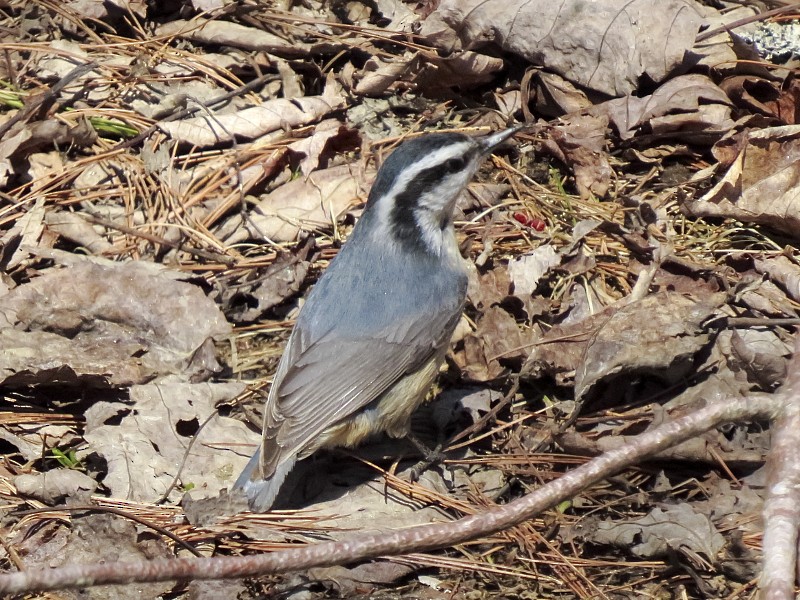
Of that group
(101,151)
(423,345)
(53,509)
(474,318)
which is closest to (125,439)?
(53,509)

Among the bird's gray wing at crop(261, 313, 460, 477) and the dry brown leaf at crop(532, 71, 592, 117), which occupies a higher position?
the dry brown leaf at crop(532, 71, 592, 117)

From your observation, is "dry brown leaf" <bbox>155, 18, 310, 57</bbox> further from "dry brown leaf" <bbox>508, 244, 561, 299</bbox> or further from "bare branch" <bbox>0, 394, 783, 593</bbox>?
"bare branch" <bbox>0, 394, 783, 593</bbox>

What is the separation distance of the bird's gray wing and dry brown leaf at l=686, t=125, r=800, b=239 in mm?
1638

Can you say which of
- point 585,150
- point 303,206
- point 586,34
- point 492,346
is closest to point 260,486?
point 492,346

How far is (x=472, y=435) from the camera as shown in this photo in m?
4.42

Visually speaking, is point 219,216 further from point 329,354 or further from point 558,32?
point 558,32

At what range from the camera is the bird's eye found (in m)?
4.22

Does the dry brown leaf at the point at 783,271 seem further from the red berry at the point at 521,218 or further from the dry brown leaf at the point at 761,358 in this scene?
the red berry at the point at 521,218

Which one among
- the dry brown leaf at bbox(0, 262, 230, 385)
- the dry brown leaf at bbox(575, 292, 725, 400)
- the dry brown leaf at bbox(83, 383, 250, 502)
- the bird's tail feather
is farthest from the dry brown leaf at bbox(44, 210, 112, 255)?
the dry brown leaf at bbox(575, 292, 725, 400)

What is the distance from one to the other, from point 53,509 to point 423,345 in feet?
5.29

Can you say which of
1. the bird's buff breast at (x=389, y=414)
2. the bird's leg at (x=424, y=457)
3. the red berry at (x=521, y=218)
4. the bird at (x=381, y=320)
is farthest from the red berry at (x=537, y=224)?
the bird's leg at (x=424, y=457)

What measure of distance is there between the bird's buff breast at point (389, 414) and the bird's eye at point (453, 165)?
82 cm

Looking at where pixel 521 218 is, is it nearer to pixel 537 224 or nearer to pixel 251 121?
pixel 537 224

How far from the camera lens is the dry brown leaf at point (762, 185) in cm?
478
